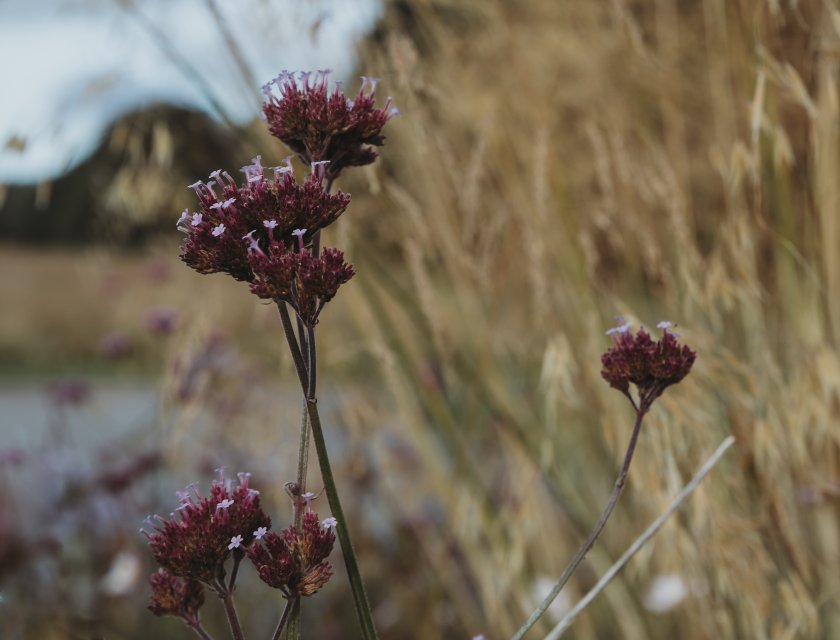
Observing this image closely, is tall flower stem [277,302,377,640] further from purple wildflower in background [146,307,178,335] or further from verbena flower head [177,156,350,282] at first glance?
purple wildflower in background [146,307,178,335]

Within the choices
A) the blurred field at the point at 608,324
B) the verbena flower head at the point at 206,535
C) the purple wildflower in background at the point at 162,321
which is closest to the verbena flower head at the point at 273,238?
the verbena flower head at the point at 206,535

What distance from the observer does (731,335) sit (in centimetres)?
182

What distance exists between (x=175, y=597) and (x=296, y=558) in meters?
0.10

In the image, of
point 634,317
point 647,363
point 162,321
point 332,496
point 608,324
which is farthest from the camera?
point 162,321

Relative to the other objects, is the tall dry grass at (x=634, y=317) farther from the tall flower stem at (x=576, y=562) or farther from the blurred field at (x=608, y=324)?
the tall flower stem at (x=576, y=562)

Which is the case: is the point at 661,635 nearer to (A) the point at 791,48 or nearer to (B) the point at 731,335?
(B) the point at 731,335

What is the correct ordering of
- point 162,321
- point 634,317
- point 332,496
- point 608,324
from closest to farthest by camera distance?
point 332,496, point 634,317, point 608,324, point 162,321

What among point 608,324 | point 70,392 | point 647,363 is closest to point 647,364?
point 647,363

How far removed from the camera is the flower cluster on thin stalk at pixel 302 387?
56 cm

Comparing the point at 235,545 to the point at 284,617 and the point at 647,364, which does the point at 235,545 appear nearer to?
the point at 284,617

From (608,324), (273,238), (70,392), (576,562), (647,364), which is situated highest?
(70,392)

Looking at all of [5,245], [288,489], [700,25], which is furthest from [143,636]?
[5,245]

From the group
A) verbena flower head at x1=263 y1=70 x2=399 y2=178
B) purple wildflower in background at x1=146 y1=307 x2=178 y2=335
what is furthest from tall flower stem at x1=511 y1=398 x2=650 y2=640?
purple wildflower in background at x1=146 y1=307 x2=178 y2=335

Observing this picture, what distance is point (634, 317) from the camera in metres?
1.00
